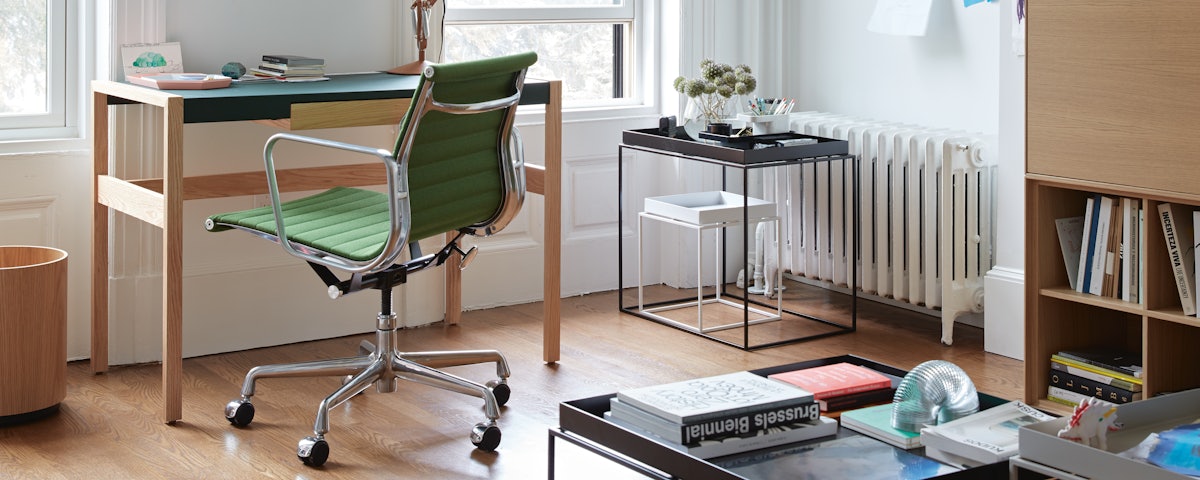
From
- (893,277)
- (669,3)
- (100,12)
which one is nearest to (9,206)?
(100,12)

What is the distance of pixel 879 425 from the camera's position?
222 cm

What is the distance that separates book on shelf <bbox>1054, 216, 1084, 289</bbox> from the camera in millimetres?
3154

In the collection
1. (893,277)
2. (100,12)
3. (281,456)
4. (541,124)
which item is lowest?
(281,456)

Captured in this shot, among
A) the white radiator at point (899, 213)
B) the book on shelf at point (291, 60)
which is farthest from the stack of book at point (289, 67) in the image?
the white radiator at point (899, 213)

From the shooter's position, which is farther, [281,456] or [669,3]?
[669,3]

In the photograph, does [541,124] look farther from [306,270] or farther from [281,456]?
[281,456]

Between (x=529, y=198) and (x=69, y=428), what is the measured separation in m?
1.74

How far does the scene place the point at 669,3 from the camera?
459 cm

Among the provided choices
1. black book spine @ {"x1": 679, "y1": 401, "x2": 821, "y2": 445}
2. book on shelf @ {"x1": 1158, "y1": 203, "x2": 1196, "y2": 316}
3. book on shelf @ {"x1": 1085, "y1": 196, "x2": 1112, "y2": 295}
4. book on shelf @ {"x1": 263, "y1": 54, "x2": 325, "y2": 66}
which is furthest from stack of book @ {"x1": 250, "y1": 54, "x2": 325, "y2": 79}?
book on shelf @ {"x1": 1158, "y1": 203, "x2": 1196, "y2": 316}

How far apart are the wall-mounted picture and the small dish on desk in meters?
0.05

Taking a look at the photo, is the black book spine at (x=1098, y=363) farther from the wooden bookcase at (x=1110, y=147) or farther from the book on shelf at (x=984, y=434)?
the book on shelf at (x=984, y=434)

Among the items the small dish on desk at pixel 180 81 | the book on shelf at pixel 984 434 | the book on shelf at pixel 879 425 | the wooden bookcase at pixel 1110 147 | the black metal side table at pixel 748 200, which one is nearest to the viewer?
the book on shelf at pixel 984 434

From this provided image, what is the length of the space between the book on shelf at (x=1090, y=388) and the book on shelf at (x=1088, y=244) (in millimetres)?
216

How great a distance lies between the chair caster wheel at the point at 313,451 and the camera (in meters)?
2.84
